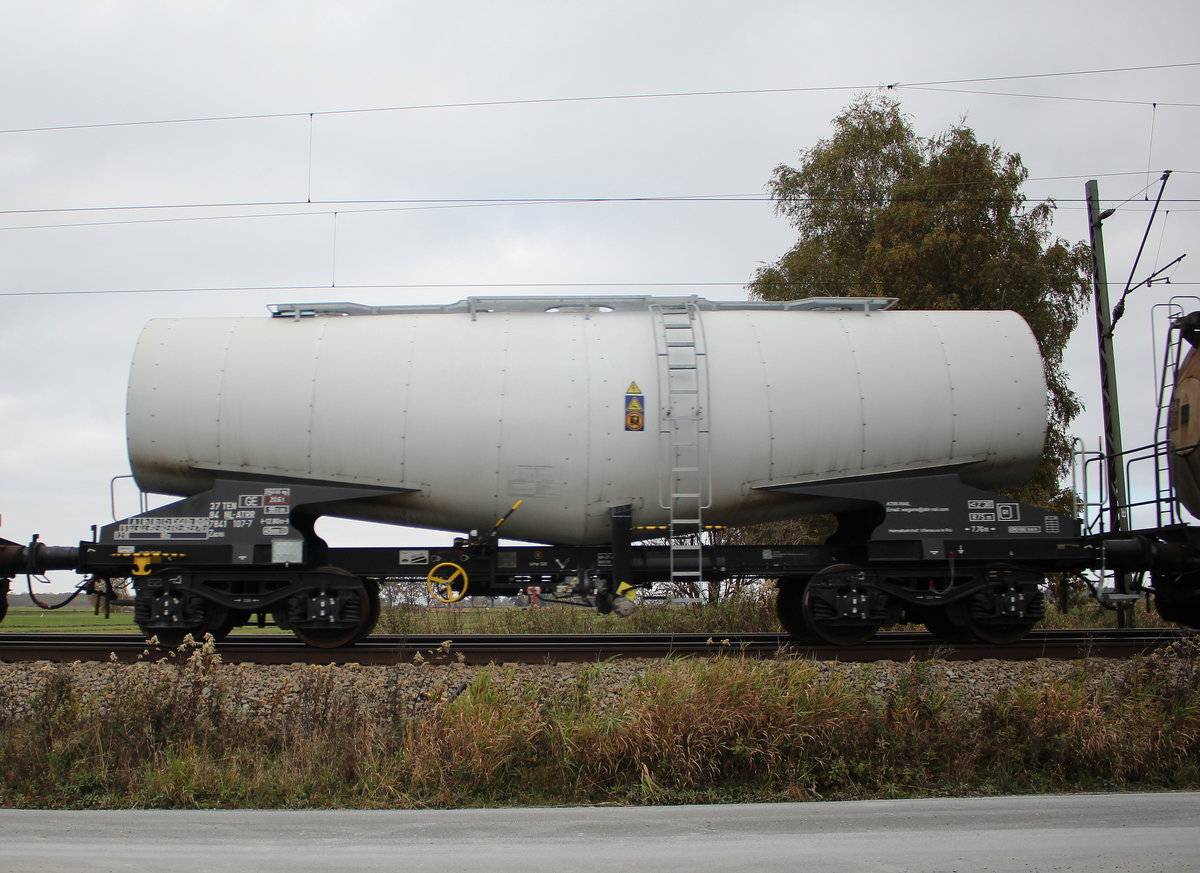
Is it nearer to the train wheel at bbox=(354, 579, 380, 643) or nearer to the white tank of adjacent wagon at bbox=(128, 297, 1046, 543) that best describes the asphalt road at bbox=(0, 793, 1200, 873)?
the train wheel at bbox=(354, 579, 380, 643)

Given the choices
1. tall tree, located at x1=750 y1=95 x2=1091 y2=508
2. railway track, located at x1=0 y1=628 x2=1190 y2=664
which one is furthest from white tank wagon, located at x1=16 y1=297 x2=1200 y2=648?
tall tree, located at x1=750 y1=95 x2=1091 y2=508

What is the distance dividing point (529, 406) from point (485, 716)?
12.1 feet

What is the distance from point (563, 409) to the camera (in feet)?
33.7

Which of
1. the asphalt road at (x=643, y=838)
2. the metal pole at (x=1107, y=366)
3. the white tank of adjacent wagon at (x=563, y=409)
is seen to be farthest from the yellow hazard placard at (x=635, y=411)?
the metal pole at (x=1107, y=366)

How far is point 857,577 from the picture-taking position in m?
10.6

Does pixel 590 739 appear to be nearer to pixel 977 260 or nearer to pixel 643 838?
pixel 643 838

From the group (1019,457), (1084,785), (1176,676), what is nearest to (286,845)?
(1084,785)

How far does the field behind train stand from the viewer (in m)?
7.16

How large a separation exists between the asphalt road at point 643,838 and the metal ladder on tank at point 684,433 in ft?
13.2

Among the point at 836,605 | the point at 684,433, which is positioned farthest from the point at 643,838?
the point at 836,605

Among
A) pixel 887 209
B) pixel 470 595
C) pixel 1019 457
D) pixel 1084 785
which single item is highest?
pixel 887 209

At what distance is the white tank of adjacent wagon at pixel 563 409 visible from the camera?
10273mm

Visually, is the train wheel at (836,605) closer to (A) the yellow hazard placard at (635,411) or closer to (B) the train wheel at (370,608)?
(A) the yellow hazard placard at (635,411)

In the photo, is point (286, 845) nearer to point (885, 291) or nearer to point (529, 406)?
point (529, 406)
